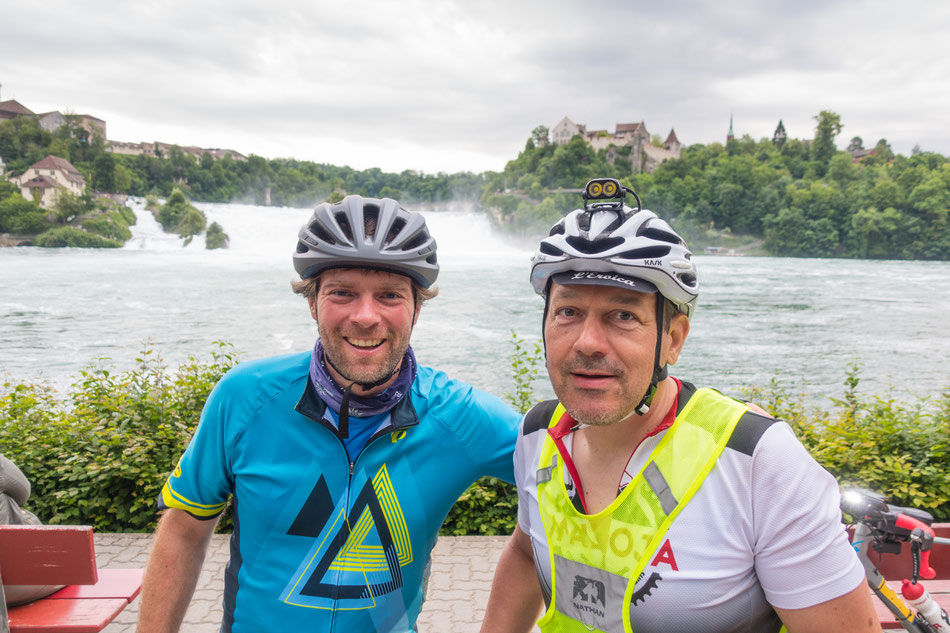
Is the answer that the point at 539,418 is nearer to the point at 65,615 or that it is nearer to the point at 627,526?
the point at 627,526

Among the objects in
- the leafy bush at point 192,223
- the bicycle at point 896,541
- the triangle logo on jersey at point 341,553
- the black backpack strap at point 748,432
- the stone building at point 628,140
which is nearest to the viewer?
the black backpack strap at point 748,432

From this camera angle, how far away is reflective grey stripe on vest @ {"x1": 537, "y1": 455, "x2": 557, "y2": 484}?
1.82 meters

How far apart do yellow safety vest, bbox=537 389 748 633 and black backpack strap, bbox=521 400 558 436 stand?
10.5 inches

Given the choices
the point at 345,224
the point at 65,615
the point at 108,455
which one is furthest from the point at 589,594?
the point at 108,455

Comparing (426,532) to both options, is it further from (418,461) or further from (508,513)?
(508,513)

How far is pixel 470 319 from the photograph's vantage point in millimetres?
26672

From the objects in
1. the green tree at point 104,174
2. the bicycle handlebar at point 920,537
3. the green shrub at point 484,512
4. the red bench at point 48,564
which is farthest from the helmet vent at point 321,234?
the green tree at point 104,174

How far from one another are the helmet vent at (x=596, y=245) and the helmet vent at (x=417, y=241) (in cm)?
70

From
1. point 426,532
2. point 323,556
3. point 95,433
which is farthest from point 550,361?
point 95,433

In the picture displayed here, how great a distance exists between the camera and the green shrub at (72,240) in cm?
5906

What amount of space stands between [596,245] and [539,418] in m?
0.59

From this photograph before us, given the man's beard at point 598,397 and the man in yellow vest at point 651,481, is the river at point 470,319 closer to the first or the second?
the man in yellow vest at point 651,481

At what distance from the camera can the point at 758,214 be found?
262 feet

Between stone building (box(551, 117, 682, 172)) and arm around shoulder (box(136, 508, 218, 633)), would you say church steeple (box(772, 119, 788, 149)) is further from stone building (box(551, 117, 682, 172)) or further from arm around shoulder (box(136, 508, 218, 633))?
arm around shoulder (box(136, 508, 218, 633))
